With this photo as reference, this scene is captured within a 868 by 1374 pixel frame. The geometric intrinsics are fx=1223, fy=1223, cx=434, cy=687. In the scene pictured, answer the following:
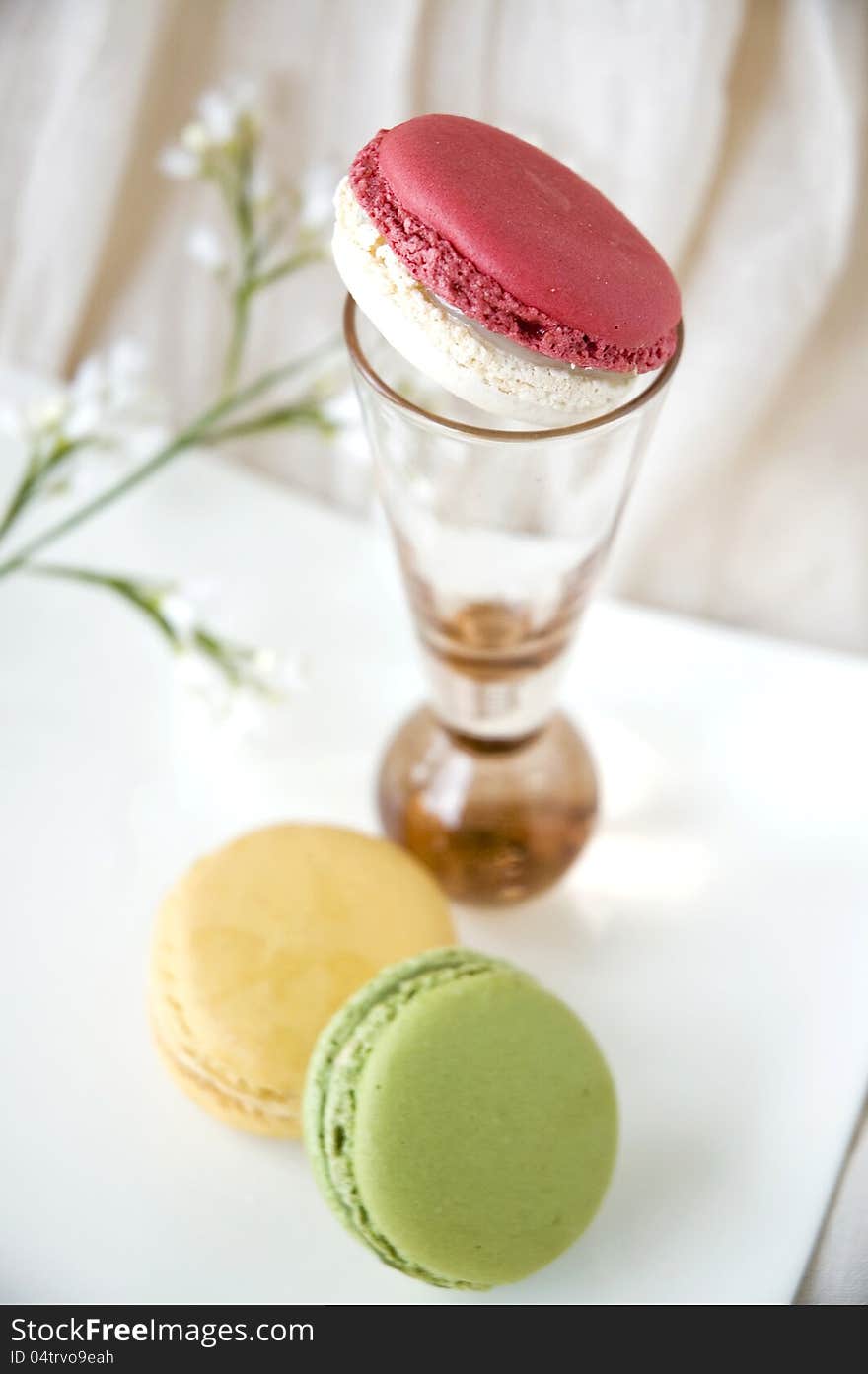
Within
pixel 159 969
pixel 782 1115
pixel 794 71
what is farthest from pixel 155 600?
pixel 794 71

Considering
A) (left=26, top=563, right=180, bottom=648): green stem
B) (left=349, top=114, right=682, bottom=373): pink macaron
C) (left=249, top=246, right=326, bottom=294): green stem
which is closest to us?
(left=349, top=114, right=682, bottom=373): pink macaron

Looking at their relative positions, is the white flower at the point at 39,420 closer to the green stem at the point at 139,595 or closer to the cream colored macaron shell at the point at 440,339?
the green stem at the point at 139,595

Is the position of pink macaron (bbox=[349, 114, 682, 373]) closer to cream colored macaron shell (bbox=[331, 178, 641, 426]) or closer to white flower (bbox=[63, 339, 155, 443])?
cream colored macaron shell (bbox=[331, 178, 641, 426])

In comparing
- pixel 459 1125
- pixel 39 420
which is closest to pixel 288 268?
pixel 39 420

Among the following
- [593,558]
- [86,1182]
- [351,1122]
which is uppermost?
[593,558]

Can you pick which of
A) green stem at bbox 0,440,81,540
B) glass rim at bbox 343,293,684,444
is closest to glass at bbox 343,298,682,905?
glass rim at bbox 343,293,684,444

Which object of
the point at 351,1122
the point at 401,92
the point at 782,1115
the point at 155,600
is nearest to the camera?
the point at 351,1122

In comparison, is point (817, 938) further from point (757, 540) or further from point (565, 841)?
point (757, 540)

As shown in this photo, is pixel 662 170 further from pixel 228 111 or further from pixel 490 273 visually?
pixel 490 273
